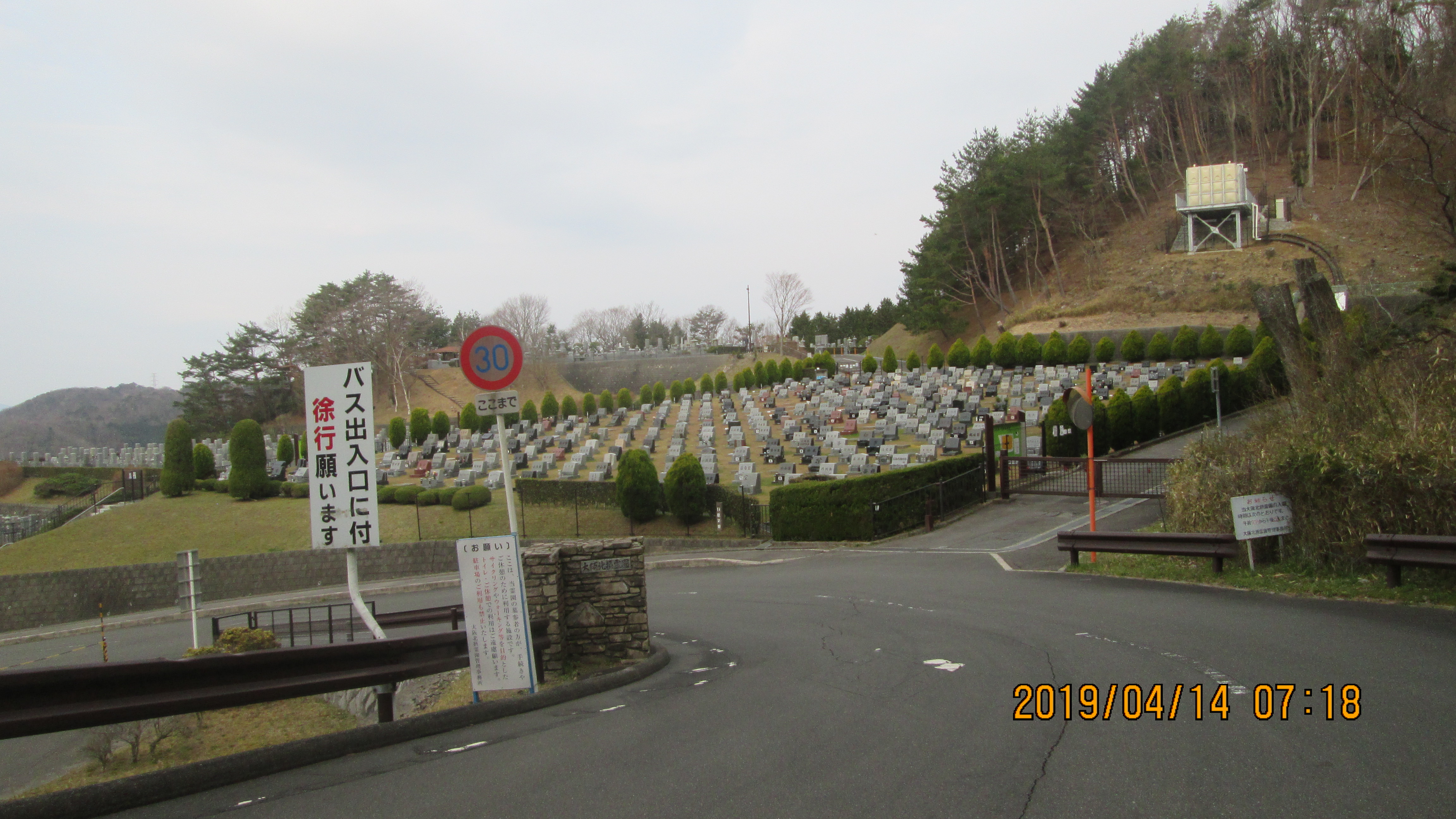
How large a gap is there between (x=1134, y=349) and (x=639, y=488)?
3119 cm

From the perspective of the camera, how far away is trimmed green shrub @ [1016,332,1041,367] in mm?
47156

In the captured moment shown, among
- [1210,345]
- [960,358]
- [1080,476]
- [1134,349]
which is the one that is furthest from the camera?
[960,358]

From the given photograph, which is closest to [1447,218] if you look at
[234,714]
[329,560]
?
[234,714]

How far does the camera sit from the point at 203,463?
38.7 metres

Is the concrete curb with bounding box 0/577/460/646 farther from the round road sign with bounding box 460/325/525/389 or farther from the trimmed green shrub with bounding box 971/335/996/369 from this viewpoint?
the trimmed green shrub with bounding box 971/335/996/369

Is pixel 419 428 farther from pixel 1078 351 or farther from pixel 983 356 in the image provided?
pixel 1078 351

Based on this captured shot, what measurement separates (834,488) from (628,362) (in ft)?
194

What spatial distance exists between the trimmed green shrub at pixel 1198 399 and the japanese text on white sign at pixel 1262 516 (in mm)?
20087

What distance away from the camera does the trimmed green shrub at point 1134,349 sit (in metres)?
44.0

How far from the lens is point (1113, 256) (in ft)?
214

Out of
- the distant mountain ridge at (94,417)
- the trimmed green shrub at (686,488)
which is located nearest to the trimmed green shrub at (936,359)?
the trimmed green shrub at (686,488)

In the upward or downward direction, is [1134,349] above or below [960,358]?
below

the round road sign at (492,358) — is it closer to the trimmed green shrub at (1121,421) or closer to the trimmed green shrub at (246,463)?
the trimmed green shrub at (1121,421)
